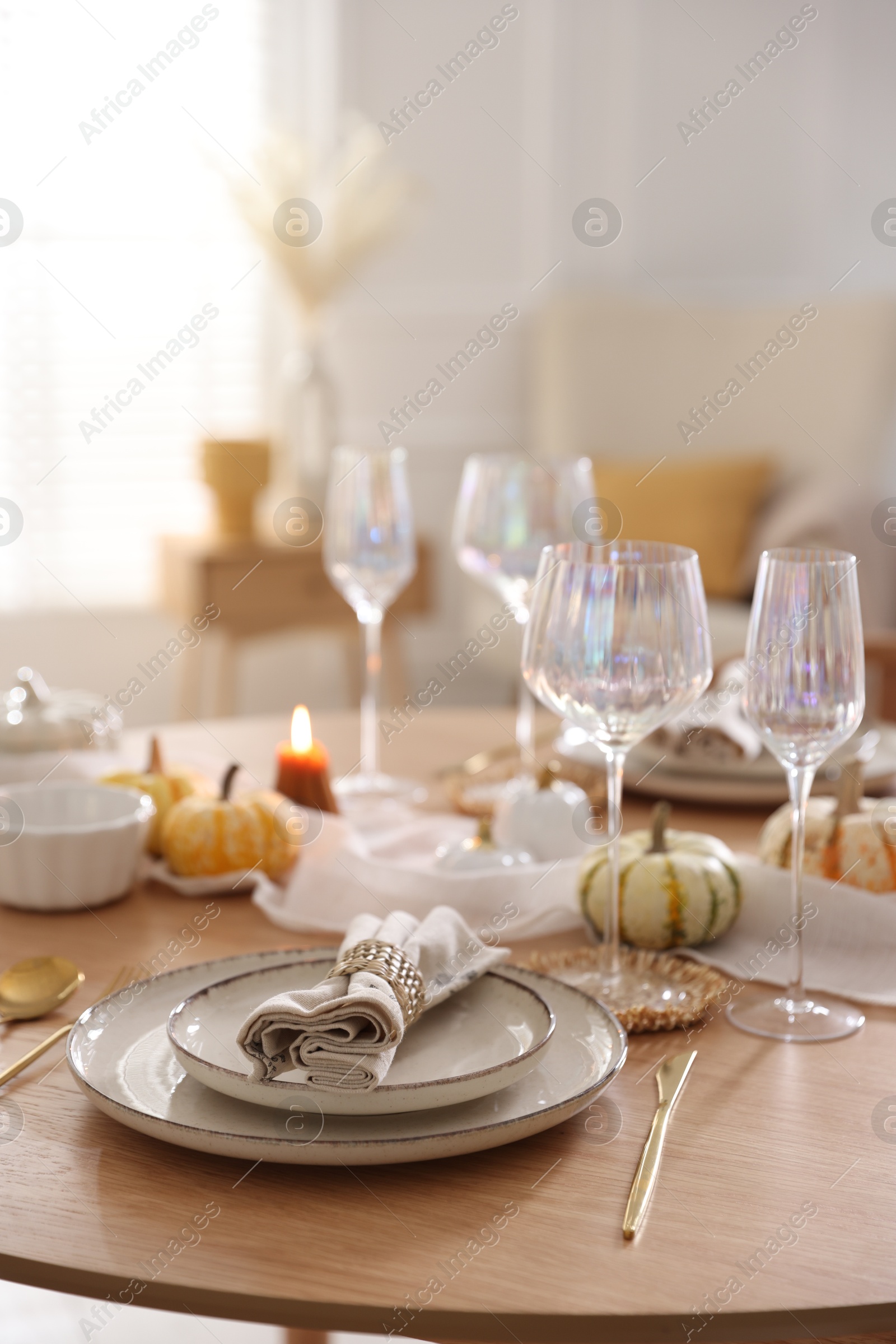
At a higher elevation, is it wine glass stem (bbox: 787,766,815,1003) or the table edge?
wine glass stem (bbox: 787,766,815,1003)

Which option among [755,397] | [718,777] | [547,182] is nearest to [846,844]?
[718,777]

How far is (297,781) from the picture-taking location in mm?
1137

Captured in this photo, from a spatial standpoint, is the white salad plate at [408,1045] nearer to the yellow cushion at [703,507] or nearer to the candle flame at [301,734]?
the candle flame at [301,734]

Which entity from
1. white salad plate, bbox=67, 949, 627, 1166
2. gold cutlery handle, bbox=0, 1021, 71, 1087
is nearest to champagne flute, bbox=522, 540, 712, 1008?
white salad plate, bbox=67, 949, 627, 1166

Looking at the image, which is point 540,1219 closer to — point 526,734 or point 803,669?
point 803,669

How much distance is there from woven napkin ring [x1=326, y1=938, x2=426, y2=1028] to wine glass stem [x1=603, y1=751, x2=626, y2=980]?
17 centimetres

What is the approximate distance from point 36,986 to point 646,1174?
0.40 m

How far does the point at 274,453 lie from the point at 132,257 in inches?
27.7

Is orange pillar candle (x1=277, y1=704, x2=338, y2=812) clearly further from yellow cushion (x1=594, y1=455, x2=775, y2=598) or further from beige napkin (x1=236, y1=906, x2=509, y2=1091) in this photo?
yellow cushion (x1=594, y1=455, x2=775, y2=598)

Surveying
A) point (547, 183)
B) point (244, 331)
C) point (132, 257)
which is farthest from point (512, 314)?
point (132, 257)

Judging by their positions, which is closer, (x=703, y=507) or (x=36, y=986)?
(x=36, y=986)

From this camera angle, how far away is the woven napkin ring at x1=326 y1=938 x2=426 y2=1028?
68 cm

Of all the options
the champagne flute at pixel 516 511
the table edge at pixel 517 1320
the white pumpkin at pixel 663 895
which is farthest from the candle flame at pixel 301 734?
the table edge at pixel 517 1320

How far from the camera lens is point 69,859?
38.3 inches
